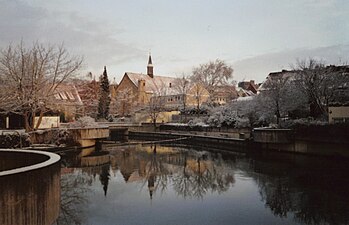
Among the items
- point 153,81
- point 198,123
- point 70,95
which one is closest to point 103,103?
point 70,95

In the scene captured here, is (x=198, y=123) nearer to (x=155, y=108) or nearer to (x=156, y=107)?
(x=155, y=108)

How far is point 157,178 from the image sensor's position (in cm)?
1702

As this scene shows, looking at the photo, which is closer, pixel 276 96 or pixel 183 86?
pixel 276 96

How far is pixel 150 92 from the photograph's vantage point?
73562 millimetres

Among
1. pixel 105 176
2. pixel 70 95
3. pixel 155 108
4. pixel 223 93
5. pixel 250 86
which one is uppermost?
pixel 250 86

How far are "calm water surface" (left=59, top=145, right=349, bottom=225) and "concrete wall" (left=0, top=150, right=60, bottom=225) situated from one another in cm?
248

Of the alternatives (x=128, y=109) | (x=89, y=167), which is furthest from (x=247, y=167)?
(x=128, y=109)

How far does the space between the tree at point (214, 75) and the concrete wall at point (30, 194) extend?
48.5 meters

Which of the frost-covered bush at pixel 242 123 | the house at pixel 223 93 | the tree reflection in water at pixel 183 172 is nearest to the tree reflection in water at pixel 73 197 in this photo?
the tree reflection in water at pixel 183 172

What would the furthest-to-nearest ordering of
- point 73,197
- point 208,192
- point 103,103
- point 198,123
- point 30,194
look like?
point 103,103, point 198,123, point 208,192, point 73,197, point 30,194

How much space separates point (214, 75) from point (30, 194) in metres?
50.7

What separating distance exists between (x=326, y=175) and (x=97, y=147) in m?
20.9

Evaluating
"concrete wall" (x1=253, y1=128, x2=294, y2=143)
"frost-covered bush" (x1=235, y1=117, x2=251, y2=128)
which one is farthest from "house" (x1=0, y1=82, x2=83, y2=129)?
"concrete wall" (x1=253, y1=128, x2=294, y2=143)

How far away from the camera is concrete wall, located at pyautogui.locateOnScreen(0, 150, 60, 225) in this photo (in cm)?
624
